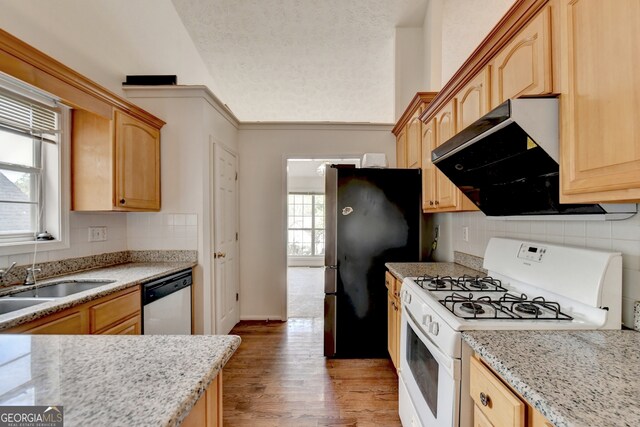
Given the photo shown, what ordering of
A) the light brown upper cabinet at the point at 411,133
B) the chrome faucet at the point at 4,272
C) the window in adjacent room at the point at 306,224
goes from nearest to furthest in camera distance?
the chrome faucet at the point at 4,272, the light brown upper cabinet at the point at 411,133, the window in adjacent room at the point at 306,224

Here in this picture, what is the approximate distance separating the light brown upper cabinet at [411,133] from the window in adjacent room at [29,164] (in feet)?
8.83

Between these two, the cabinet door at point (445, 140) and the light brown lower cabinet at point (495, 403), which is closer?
the light brown lower cabinet at point (495, 403)

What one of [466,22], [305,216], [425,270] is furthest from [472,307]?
[305,216]

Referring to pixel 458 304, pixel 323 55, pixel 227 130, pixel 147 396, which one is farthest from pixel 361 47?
pixel 147 396

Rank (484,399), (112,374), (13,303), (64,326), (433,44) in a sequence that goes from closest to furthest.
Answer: (112,374), (484,399), (64,326), (13,303), (433,44)

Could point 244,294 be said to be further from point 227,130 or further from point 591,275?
point 591,275

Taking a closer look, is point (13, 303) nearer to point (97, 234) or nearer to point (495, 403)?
point (97, 234)

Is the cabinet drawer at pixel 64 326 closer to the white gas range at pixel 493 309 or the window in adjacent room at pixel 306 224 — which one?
the white gas range at pixel 493 309

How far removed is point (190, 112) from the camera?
8.36ft

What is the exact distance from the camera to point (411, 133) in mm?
2746

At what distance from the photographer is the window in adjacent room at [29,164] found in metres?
1.71

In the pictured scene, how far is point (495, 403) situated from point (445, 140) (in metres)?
1.60

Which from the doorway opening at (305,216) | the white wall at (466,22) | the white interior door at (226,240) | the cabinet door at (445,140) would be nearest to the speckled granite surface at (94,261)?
the white interior door at (226,240)

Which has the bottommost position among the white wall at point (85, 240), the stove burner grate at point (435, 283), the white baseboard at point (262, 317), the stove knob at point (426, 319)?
the white baseboard at point (262, 317)
